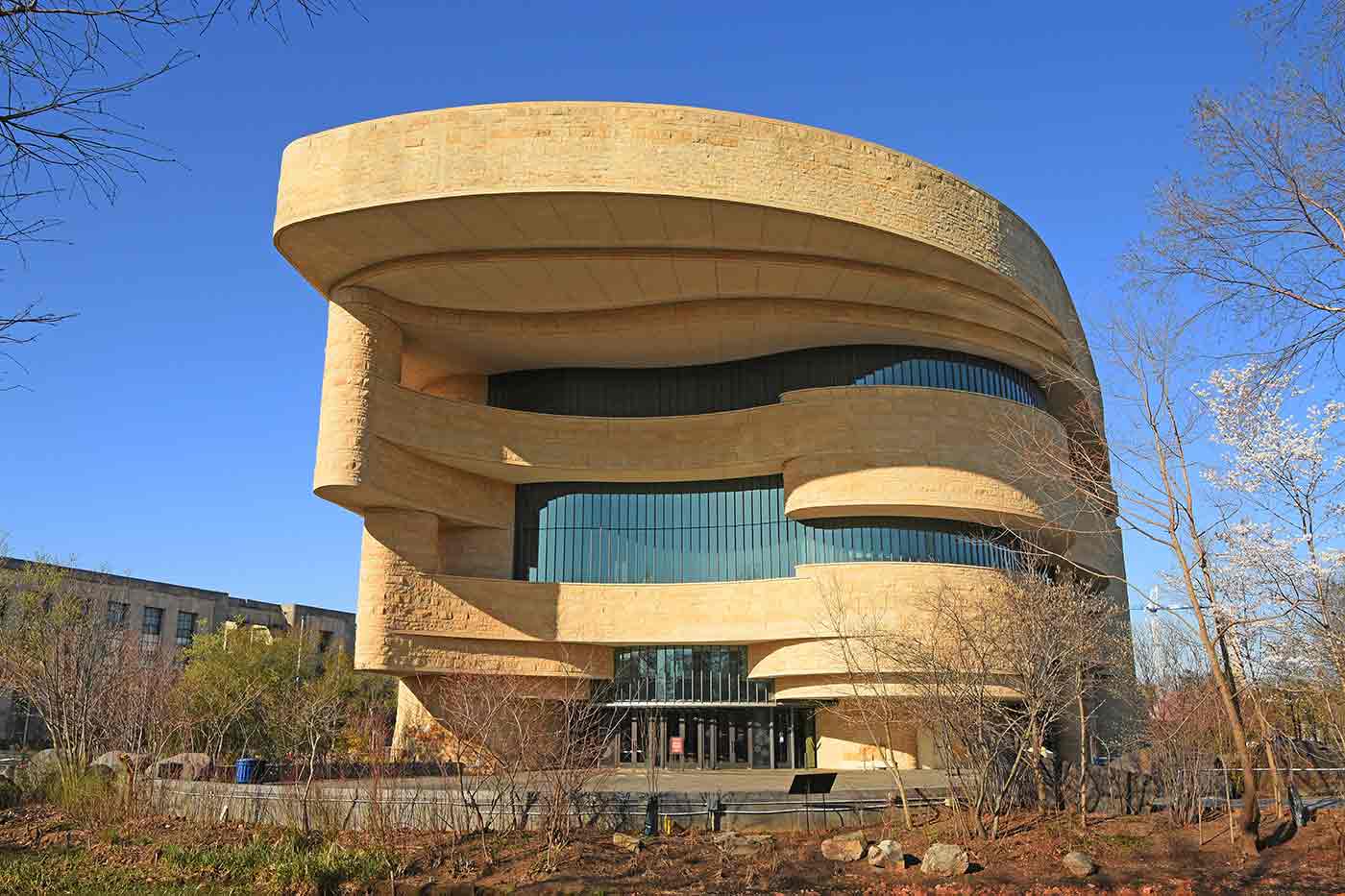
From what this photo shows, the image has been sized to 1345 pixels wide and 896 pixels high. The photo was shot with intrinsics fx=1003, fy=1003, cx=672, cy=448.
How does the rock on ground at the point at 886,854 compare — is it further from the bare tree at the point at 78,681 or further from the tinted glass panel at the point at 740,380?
the tinted glass panel at the point at 740,380

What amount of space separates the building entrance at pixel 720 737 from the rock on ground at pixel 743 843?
16.9m

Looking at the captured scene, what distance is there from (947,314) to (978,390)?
3.14 metres

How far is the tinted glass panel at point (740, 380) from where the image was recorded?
3372cm

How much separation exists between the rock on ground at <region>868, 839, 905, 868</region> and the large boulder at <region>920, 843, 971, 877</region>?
1.20ft

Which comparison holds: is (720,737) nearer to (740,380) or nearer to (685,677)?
(685,677)

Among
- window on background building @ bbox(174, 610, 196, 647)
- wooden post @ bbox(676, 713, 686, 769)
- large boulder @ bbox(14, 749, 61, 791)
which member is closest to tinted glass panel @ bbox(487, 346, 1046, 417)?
wooden post @ bbox(676, 713, 686, 769)

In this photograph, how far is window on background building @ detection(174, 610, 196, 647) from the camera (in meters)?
59.9

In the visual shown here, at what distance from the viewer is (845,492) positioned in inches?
1251

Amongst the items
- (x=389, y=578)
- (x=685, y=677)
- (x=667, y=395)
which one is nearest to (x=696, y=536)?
(x=685, y=677)

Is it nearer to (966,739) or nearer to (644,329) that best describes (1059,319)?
(644,329)

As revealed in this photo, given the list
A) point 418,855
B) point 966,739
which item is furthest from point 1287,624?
point 418,855

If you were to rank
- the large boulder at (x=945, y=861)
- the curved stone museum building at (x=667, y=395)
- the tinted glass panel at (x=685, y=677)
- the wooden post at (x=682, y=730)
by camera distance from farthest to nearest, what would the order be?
the wooden post at (x=682, y=730) < the tinted glass panel at (x=685, y=677) < the curved stone museum building at (x=667, y=395) < the large boulder at (x=945, y=861)

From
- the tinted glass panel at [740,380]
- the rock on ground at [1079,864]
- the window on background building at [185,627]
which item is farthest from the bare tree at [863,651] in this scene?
the window on background building at [185,627]

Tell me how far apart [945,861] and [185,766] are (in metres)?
16.7
